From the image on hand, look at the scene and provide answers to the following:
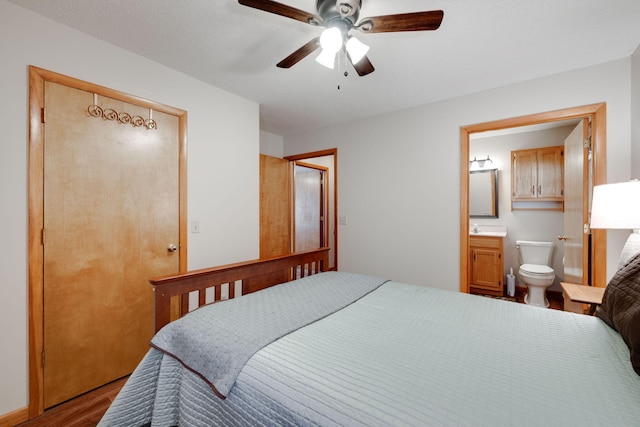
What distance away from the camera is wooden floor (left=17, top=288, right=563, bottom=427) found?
1630 millimetres

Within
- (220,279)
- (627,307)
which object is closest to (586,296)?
(627,307)

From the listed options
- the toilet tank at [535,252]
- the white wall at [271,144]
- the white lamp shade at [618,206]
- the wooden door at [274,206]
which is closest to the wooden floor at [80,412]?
the wooden door at [274,206]

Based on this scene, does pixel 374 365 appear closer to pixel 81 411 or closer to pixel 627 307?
pixel 627 307

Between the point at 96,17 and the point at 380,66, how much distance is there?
1.92 m

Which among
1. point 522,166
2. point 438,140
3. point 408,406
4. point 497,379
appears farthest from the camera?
point 522,166

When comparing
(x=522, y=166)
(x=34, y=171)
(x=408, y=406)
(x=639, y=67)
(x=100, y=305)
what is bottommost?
(x=100, y=305)

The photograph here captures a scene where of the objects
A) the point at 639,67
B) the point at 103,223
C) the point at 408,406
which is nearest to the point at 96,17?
the point at 103,223

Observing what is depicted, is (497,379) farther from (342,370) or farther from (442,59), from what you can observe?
(442,59)

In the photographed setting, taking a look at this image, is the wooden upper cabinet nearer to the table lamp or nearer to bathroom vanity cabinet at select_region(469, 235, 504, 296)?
bathroom vanity cabinet at select_region(469, 235, 504, 296)

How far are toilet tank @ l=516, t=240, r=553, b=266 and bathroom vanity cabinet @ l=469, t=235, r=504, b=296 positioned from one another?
0.99ft

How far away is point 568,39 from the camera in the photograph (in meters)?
1.86

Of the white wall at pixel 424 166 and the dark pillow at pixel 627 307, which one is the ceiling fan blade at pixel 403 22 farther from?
the white wall at pixel 424 166

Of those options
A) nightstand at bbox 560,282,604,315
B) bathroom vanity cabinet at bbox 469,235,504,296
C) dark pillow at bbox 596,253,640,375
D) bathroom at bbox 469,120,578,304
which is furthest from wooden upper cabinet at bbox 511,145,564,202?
dark pillow at bbox 596,253,640,375

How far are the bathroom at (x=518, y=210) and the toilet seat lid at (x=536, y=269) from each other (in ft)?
1.14
